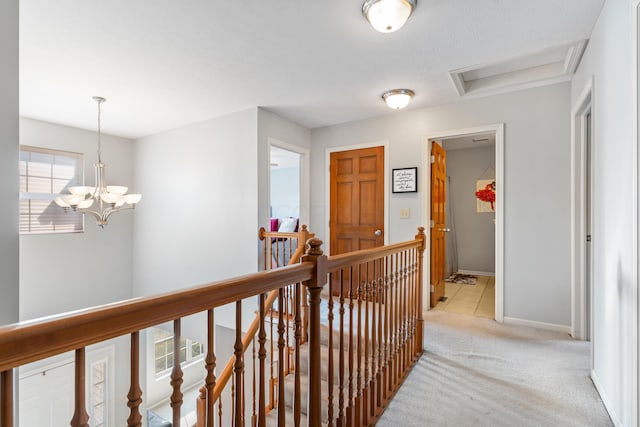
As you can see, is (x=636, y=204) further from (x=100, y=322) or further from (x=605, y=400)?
(x=100, y=322)

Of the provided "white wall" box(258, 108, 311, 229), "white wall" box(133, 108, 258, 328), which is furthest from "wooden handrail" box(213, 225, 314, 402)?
"white wall" box(133, 108, 258, 328)

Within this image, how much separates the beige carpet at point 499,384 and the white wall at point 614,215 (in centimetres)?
20

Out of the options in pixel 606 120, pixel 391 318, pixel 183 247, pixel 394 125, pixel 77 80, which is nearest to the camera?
pixel 606 120

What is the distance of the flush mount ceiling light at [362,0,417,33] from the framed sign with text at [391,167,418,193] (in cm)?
195

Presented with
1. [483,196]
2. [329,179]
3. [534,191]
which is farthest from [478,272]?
[329,179]

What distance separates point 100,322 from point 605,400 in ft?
8.20

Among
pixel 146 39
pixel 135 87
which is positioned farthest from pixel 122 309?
pixel 135 87

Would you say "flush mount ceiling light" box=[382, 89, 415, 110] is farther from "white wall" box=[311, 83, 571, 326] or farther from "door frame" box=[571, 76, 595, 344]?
"door frame" box=[571, 76, 595, 344]

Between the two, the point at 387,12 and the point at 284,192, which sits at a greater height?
the point at 387,12

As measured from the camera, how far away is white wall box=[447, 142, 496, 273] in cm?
562

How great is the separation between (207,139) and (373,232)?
2429 mm

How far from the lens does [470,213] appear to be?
5.86 meters

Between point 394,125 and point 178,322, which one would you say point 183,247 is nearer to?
point 394,125

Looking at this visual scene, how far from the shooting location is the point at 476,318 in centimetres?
322
